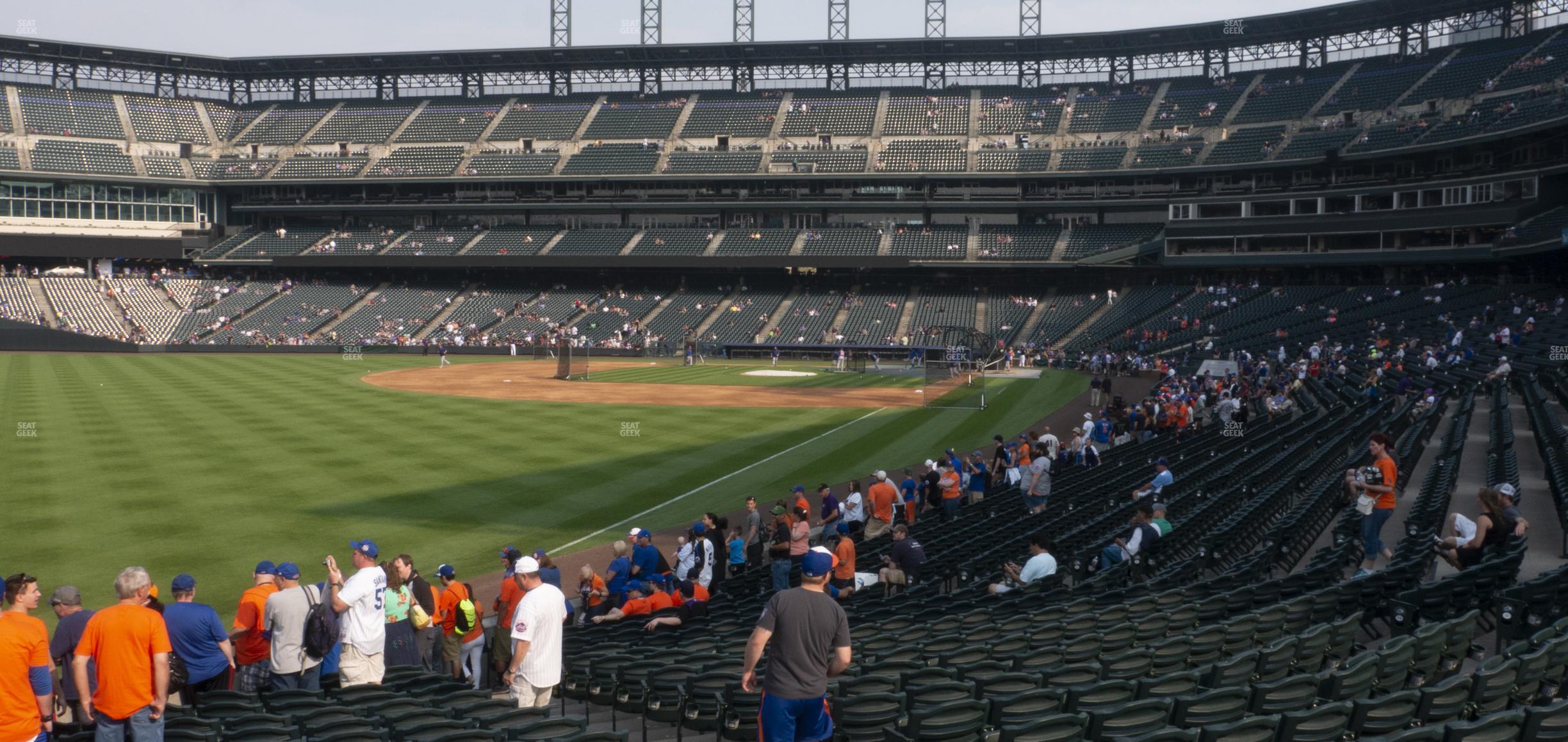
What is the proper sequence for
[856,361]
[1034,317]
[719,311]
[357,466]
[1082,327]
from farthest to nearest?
[719,311] → [1034,317] → [1082,327] → [856,361] → [357,466]

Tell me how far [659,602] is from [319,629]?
200 inches

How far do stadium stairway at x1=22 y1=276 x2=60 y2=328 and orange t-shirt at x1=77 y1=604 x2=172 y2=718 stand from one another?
74119 mm

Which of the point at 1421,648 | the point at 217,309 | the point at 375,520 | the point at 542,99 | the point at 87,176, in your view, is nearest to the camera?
the point at 1421,648

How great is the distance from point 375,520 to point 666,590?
32.8 ft

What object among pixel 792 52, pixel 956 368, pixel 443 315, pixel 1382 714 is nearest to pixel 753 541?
pixel 1382 714

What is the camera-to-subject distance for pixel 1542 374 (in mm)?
28656

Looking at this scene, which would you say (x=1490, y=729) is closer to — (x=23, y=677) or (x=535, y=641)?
(x=535, y=641)

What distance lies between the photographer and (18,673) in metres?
7.01

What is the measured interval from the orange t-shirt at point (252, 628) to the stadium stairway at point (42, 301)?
237 ft

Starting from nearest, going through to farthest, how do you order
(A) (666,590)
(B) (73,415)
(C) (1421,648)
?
(C) (1421,648)
(A) (666,590)
(B) (73,415)

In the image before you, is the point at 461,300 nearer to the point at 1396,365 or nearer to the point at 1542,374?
the point at 1396,365

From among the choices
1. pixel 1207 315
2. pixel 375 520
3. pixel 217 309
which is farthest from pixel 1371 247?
pixel 217 309

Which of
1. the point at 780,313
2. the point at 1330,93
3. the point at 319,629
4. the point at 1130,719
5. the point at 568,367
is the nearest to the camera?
the point at 1130,719

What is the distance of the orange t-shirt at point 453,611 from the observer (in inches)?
438
